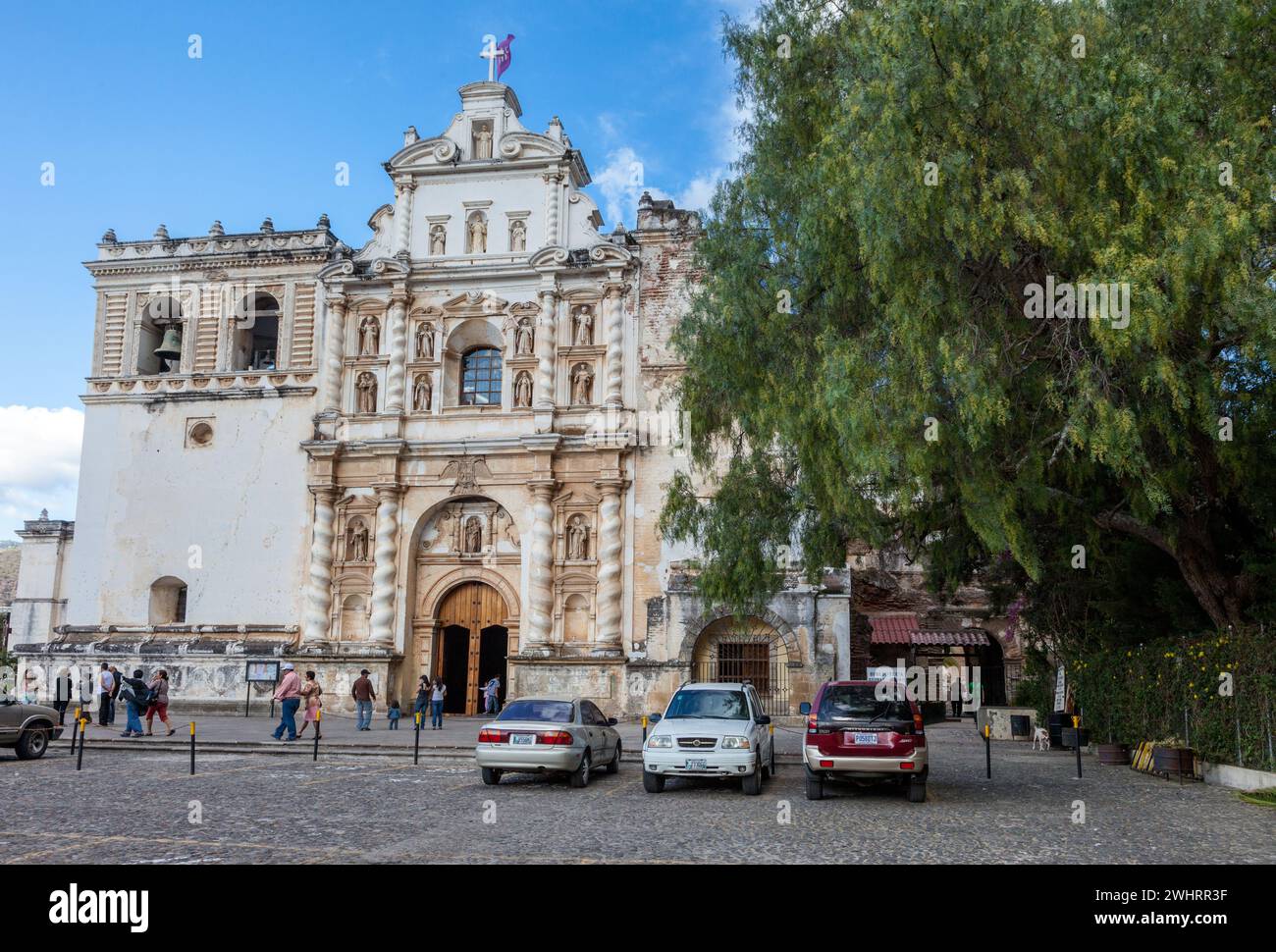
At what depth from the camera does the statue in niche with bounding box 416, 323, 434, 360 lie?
110ft

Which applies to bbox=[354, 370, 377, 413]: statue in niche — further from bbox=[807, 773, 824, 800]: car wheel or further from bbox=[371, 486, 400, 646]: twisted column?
bbox=[807, 773, 824, 800]: car wheel

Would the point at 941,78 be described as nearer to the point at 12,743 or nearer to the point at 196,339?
the point at 12,743

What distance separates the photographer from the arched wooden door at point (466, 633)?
3231 cm

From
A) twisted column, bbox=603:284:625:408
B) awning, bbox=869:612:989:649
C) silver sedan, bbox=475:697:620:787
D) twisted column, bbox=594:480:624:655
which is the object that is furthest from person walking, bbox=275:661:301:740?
awning, bbox=869:612:989:649

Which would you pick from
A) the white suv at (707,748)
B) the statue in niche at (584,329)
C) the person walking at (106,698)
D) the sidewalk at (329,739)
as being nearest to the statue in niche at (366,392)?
the statue in niche at (584,329)

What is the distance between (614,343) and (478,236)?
5.76 meters

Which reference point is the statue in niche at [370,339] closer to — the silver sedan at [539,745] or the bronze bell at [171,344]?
the bronze bell at [171,344]

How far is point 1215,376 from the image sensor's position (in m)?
11.8

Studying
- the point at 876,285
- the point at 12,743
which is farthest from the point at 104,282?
the point at 876,285

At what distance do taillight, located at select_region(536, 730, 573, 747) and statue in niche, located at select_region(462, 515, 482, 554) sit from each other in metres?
17.7

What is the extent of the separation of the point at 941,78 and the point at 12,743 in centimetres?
1783

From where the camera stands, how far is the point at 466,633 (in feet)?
107

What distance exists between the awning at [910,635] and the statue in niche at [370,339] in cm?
1747

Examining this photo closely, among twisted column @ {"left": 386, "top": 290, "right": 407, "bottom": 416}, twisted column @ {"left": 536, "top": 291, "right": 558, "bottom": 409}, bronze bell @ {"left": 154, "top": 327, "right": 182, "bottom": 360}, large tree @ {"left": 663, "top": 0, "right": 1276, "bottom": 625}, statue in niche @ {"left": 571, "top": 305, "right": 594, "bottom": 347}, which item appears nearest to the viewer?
large tree @ {"left": 663, "top": 0, "right": 1276, "bottom": 625}
